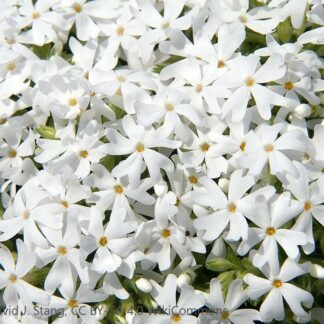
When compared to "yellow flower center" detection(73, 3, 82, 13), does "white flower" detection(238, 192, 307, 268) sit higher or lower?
lower

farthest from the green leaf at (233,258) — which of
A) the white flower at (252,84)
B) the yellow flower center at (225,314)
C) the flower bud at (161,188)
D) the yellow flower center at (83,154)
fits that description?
the yellow flower center at (83,154)

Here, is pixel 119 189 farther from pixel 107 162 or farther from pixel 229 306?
pixel 229 306

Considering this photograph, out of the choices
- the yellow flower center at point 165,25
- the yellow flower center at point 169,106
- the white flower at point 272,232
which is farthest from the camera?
the yellow flower center at point 165,25

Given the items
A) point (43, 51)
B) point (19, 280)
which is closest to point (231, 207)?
point (19, 280)

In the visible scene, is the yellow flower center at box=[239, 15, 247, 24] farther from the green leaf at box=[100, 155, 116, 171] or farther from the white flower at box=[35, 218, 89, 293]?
the white flower at box=[35, 218, 89, 293]

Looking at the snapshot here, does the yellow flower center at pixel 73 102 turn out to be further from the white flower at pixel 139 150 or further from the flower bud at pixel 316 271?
the flower bud at pixel 316 271

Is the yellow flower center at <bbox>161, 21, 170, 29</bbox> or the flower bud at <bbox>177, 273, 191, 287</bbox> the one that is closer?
the flower bud at <bbox>177, 273, 191, 287</bbox>

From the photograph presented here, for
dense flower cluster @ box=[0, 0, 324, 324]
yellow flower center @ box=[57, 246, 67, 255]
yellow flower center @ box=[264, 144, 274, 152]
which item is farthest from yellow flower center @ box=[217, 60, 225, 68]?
yellow flower center @ box=[57, 246, 67, 255]

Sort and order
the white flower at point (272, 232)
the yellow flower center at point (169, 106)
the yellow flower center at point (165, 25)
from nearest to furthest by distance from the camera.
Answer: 1. the white flower at point (272, 232)
2. the yellow flower center at point (169, 106)
3. the yellow flower center at point (165, 25)
